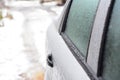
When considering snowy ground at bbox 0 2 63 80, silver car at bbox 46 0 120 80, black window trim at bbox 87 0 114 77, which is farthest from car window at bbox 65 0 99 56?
snowy ground at bbox 0 2 63 80

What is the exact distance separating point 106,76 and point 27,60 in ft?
16.6

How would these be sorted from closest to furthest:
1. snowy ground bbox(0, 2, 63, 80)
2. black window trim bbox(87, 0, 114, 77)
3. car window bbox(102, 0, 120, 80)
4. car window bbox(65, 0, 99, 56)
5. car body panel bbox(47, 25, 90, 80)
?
car window bbox(102, 0, 120, 80) → black window trim bbox(87, 0, 114, 77) → car body panel bbox(47, 25, 90, 80) → car window bbox(65, 0, 99, 56) → snowy ground bbox(0, 2, 63, 80)

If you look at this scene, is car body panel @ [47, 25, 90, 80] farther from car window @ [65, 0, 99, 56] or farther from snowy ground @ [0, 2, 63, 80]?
snowy ground @ [0, 2, 63, 80]

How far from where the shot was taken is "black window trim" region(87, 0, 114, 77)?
1.88 meters

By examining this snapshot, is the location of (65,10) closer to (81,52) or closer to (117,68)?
(81,52)

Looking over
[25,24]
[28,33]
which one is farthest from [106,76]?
[25,24]

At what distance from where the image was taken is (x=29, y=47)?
786 cm

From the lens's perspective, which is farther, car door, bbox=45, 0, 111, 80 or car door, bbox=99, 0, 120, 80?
car door, bbox=45, 0, 111, 80

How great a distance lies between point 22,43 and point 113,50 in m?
6.59

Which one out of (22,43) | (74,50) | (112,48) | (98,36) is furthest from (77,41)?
(22,43)

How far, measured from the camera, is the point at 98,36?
6.32ft

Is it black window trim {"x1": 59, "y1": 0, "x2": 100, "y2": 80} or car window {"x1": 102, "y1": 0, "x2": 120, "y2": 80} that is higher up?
car window {"x1": 102, "y1": 0, "x2": 120, "y2": 80}

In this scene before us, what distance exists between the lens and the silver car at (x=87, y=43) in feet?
5.97

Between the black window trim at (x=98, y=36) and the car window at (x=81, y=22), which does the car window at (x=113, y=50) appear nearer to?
the black window trim at (x=98, y=36)
